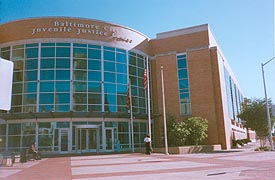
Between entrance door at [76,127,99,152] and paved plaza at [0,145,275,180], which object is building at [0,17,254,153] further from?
paved plaza at [0,145,275,180]

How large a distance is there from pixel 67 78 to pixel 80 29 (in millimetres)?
5962

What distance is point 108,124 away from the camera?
2980 cm

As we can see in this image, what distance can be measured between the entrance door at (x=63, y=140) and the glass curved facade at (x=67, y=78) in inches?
89.9

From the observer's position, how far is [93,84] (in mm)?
29828

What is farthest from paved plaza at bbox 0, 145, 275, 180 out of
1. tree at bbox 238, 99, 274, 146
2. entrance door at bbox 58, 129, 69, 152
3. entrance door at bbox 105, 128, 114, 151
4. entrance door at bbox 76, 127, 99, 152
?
tree at bbox 238, 99, 274, 146

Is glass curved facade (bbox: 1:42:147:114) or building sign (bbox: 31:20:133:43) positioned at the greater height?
building sign (bbox: 31:20:133:43)

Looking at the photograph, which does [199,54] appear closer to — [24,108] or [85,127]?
[85,127]

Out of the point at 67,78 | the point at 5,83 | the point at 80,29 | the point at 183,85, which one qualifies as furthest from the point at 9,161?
the point at 183,85

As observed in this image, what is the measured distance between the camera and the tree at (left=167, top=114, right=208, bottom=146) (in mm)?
27969

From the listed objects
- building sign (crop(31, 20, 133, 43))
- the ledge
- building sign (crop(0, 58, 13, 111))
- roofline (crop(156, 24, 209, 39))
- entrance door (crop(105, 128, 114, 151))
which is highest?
roofline (crop(156, 24, 209, 39))

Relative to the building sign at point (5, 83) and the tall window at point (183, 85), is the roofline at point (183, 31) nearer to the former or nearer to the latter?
the tall window at point (183, 85)

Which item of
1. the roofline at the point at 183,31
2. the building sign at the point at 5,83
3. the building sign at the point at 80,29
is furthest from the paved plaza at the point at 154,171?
the roofline at the point at 183,31

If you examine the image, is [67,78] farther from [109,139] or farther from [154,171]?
[154,171]

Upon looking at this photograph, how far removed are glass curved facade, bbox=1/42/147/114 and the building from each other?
0.34 ft
